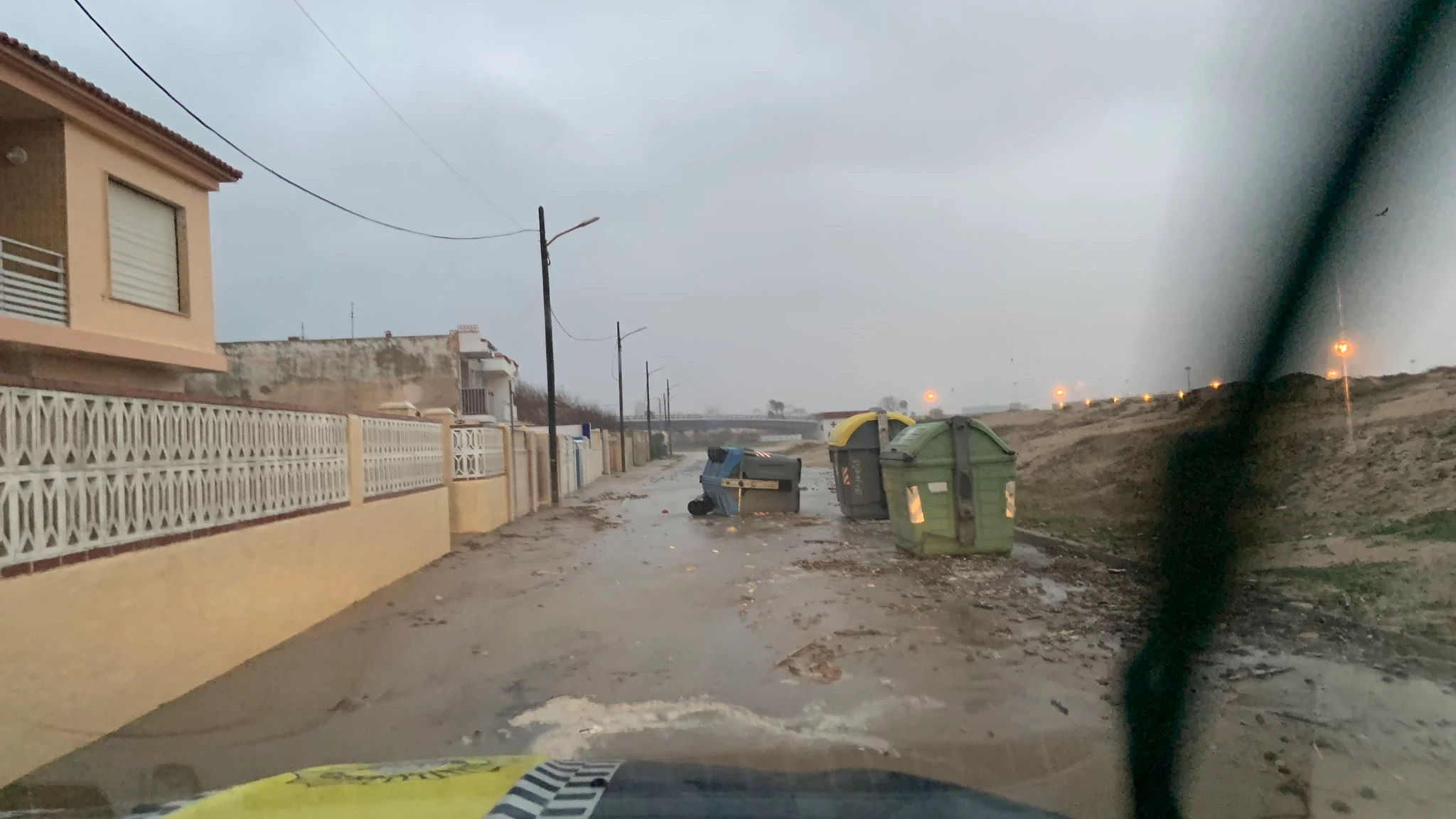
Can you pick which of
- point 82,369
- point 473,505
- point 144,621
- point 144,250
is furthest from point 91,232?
point 144,621

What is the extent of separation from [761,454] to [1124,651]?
40.4 feet

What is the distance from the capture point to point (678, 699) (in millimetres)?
5613

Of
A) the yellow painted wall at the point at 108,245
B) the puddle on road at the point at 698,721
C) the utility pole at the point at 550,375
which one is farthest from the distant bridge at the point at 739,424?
the puddle on road at the point at 698,721

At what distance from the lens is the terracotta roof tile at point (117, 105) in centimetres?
981

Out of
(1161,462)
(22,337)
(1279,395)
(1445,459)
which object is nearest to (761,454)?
(1161,462)

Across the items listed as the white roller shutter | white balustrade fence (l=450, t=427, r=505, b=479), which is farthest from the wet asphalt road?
the white roller shutter

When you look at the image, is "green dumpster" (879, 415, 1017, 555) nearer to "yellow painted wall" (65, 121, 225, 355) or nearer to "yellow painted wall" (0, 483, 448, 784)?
"yellow painted wall" (0, 483, 448, 784)

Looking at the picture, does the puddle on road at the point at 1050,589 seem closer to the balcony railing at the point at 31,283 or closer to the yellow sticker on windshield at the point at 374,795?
the yellow sticker on windshield at the point at 374,795

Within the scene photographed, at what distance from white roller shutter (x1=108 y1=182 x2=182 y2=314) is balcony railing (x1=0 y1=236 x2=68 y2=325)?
0.81 metres

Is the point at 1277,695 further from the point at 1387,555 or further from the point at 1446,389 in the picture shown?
the point at 1446,389

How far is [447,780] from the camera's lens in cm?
251

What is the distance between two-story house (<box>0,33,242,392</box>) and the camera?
411 inches

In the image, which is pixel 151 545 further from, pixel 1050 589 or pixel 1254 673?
pixel 1050 589

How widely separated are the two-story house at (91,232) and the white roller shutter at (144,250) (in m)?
0.02
